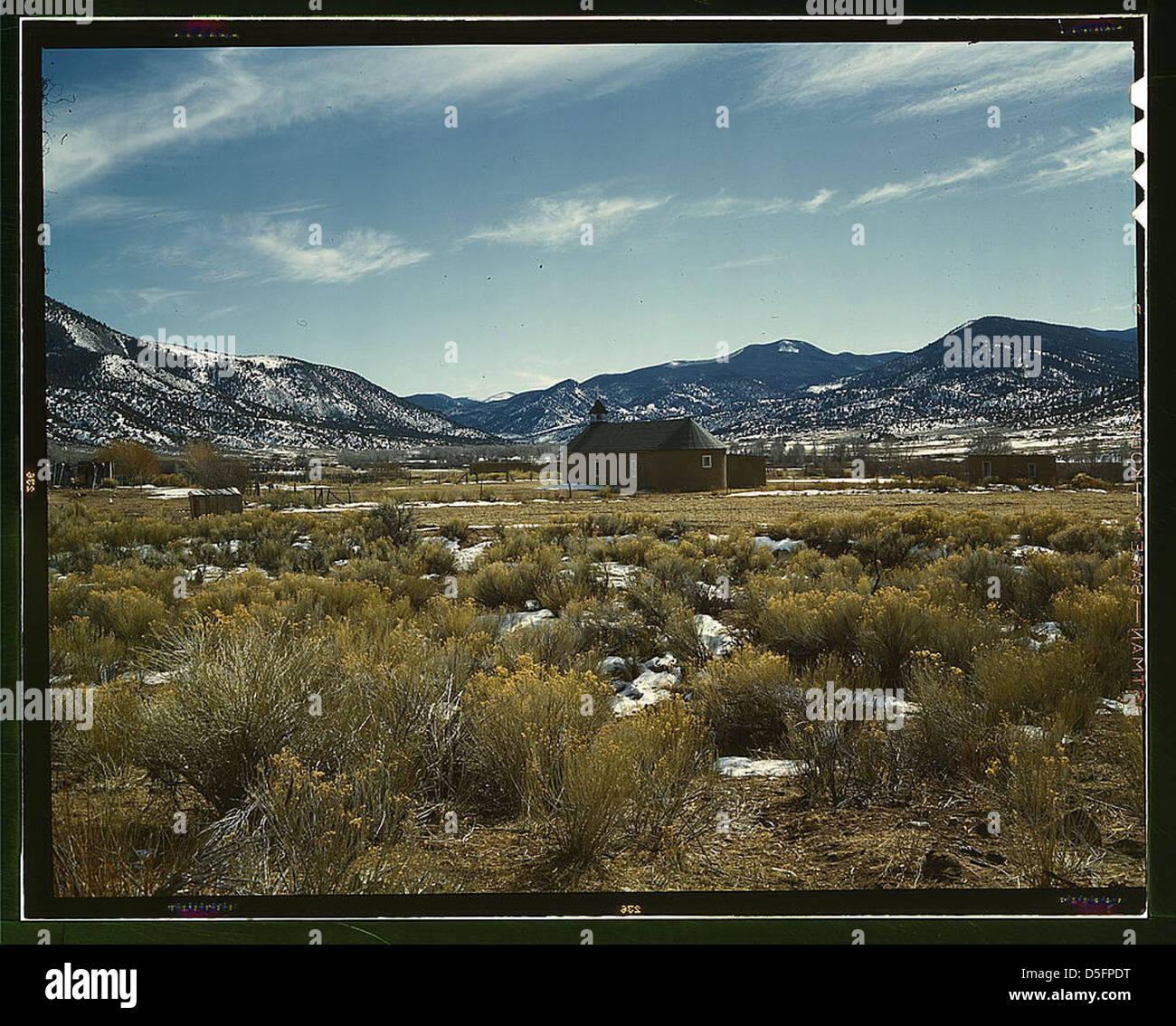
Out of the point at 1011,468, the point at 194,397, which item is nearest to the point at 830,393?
the point at 1011,468

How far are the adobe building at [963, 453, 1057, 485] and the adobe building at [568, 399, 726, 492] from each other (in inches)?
40.8

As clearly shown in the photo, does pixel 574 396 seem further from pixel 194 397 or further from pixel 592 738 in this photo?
pixel 194 397

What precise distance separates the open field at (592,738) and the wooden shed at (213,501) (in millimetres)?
86

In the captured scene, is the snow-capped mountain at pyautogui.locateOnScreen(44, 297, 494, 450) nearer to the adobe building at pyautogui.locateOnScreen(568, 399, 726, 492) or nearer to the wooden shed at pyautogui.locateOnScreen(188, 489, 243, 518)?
the wooden shed at pyautogui.locateOnScreen(188, 489, 243, 518)

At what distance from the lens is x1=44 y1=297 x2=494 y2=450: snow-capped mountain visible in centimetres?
214

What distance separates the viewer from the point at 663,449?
2.75 metres

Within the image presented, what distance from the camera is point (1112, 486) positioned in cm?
222

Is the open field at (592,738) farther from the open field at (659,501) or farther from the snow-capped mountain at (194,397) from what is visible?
the snow-capped mountain at (194,397)

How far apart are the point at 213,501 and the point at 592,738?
6.27 feet

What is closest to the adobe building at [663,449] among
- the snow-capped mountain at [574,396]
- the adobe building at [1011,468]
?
the snow-capped mountain at [574,396]

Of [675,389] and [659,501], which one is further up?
[675,389]

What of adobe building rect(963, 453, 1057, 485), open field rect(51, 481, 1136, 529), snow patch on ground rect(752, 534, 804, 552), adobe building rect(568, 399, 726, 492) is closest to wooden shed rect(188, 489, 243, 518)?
open field rect(51, 481, 1136, 529)

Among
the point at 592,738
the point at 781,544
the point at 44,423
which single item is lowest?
the point at 592,738

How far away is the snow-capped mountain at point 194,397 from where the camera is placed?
2139 mm
